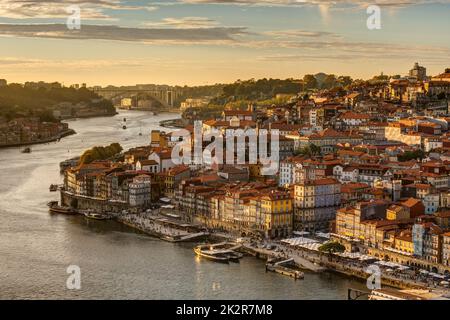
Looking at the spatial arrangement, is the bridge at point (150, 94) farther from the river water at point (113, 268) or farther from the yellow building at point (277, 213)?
the yellow building at point (277, 213)

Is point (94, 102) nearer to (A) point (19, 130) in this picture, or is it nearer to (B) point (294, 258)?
(A) point (19, 130)

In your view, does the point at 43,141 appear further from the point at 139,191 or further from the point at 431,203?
the point at 431,203

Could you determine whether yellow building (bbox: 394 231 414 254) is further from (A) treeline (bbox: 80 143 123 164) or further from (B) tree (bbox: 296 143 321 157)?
(A) treeline (bbox: 80 143 123 164)

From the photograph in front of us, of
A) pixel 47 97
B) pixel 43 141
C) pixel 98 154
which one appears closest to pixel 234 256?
pixel 98 154

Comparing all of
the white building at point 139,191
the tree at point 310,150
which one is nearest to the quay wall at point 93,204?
the white building at point 139,191

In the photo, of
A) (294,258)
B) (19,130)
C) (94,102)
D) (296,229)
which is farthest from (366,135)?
(94,102)

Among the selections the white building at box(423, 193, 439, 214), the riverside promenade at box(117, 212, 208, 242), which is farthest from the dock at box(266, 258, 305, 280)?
the white building at box(423, 193, 439, 214)
